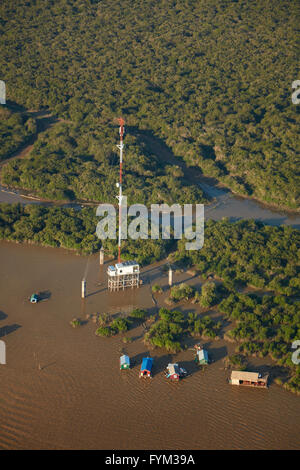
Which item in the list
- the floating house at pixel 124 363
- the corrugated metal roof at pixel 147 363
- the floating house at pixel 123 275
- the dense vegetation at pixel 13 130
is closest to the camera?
the corrugated metal roof at pixel 147 363

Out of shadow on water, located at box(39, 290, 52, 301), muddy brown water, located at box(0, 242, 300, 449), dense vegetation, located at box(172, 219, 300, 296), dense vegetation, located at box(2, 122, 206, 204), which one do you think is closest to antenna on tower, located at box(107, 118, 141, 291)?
muddy brown water, located at box(0, 242, 300, 449)

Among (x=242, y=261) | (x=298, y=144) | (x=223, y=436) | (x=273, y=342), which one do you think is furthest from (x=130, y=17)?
(x=223, y=436)

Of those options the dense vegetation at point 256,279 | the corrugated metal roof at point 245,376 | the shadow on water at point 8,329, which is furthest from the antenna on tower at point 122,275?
the corrugated metal roof at point 245,376

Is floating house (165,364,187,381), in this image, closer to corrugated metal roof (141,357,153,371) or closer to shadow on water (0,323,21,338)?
corrugated metal roof (141,357,153,371)

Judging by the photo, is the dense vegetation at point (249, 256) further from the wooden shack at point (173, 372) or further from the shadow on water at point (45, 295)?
the shadow on water at point (45, 295)

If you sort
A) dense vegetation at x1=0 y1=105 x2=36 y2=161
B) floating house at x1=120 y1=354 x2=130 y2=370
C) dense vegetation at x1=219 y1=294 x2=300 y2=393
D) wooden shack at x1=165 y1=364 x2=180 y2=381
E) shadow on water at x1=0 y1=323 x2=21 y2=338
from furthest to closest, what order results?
dense vegetation at x1=0 y1=105 x2=36 y2=161, shadow on water at x1=0 y1=323 x2=21 y2=338, dense vegetation at x1=219 y1=294 x2=300 y2=393, floating house at x1=120 y1=354 x2=130 y2=370, wooden shack at x1=165 y1=364 x2=180 y2=381

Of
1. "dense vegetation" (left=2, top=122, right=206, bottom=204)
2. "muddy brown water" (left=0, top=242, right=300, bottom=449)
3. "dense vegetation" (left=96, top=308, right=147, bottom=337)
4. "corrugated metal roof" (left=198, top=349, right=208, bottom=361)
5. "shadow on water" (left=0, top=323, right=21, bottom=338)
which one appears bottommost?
"muddy brown water" (left=0, top=242, right=300, bottom=449)
